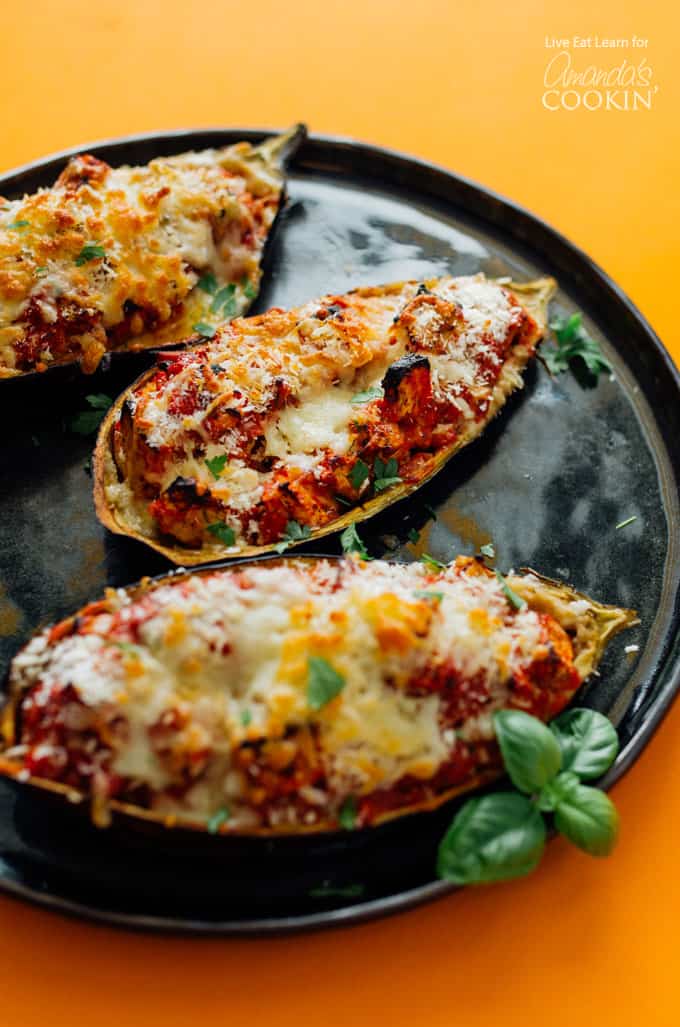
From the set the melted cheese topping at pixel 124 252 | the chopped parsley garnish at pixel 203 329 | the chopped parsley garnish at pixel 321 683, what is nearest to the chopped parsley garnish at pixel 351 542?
the chopped parsley garnish at pixel 321 683

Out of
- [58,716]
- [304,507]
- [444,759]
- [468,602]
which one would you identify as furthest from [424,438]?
[58,716]

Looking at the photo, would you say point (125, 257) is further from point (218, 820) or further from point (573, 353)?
point (218, 820)

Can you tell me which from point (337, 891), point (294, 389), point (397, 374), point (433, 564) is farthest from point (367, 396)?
point (337, 891)

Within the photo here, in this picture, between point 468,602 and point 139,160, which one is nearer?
point 468,602

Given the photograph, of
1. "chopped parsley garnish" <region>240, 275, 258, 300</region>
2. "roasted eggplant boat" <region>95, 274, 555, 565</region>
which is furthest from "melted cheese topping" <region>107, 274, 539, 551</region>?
"chopped parsley garnish" <region>240, 275, 258, 300</region>

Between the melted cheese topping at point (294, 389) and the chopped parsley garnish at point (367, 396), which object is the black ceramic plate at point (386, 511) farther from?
the chopped parsley garnish at point (367, 396)

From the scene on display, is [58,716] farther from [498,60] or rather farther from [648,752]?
[498,60]
